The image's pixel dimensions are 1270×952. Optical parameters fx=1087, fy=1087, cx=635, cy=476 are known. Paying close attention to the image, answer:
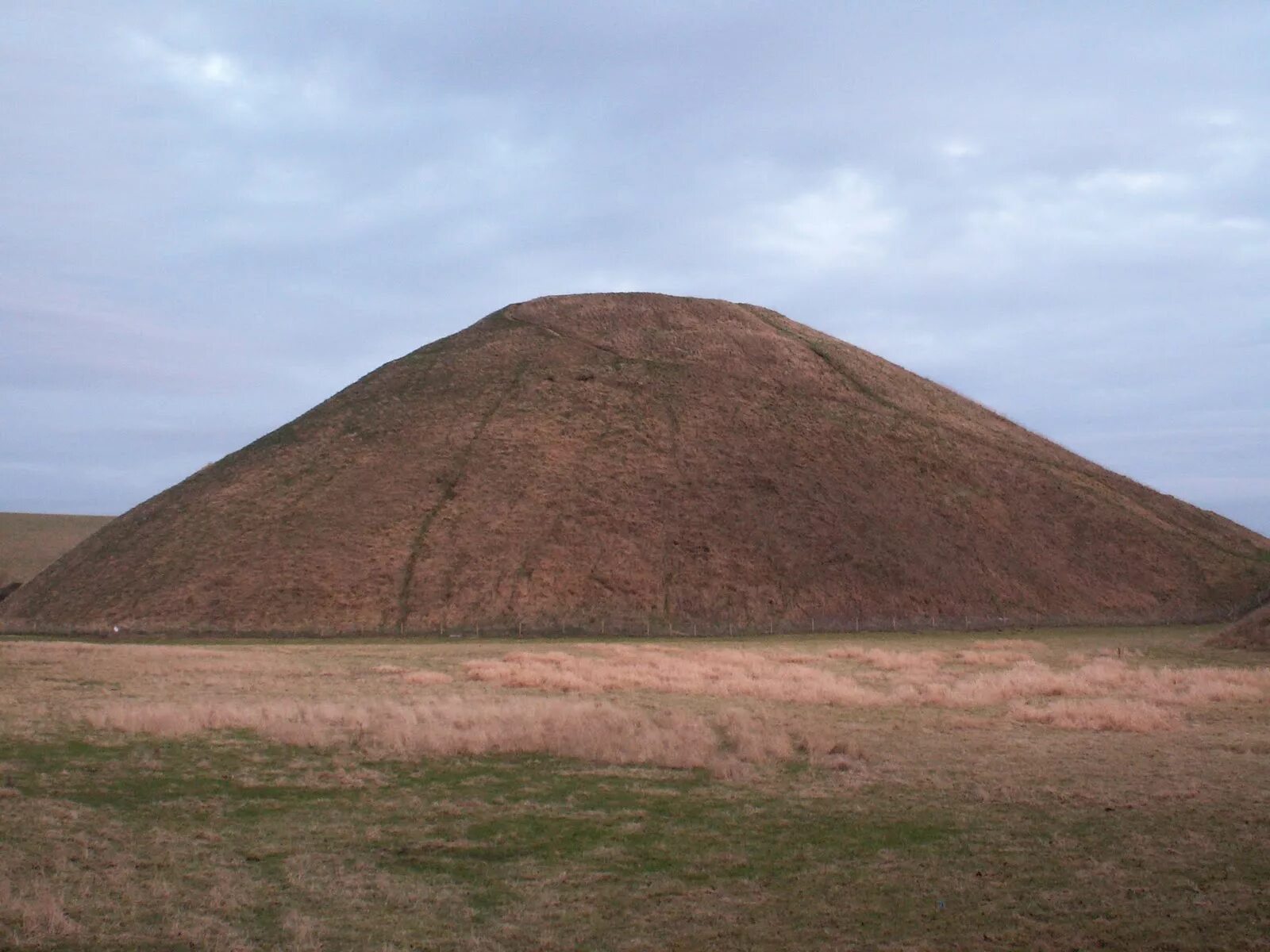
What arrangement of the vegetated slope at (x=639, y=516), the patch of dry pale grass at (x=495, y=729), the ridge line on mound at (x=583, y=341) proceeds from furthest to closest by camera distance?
→ the ridge line on mound at (x=583, y=341) < the vegetated slope at (x=639, y=516) < the patch of dry pale grass at (x=495, y=729)

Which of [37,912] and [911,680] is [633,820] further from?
[911,680]

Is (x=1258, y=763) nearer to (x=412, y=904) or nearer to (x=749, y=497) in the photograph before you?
(x=412, y=904)

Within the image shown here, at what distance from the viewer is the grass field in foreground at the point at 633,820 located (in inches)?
321

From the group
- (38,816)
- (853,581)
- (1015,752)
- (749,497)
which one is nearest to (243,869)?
(38,816)

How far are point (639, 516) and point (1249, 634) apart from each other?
107 ft

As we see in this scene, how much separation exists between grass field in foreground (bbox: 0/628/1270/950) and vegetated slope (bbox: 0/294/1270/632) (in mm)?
32377

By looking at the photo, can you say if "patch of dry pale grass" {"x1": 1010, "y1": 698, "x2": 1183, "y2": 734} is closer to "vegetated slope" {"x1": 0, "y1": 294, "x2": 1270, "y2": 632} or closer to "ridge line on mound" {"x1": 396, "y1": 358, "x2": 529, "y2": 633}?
"vegetated slope" {"x1": 0, "y1": 294, "x2": 1270, "y2": 632}

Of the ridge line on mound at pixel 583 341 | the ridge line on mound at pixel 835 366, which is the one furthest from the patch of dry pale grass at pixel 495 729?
the ridge line on mound at pixel 835 366

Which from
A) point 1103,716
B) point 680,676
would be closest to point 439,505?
point 680,676

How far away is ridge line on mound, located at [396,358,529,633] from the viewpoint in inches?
2121

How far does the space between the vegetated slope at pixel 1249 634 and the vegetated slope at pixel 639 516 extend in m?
17.3

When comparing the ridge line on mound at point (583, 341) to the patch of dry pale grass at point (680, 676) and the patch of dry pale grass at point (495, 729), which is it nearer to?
the patch of dry pale grass at point (680, 676)

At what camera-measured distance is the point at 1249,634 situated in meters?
37.8

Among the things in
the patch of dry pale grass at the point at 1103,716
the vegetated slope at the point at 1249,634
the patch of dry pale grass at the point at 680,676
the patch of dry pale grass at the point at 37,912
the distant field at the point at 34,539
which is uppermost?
the distant field at the point at 34,539
